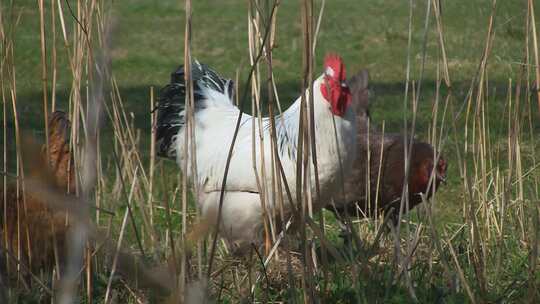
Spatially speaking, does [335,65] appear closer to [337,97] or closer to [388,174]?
[337,97]

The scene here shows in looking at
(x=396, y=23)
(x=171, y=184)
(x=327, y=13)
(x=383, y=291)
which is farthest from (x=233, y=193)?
(x=327, y=13)

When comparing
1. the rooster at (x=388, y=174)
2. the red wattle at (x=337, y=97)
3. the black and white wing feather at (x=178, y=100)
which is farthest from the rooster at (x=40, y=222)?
the rooster at (x=388, y=174)

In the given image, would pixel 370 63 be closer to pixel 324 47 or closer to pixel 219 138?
pixel 324 47

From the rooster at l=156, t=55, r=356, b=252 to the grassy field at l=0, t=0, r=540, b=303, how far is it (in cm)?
23

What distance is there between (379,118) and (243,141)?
4.18 meters

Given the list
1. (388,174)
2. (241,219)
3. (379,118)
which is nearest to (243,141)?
(241,219)

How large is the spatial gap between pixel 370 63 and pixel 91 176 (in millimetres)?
9694

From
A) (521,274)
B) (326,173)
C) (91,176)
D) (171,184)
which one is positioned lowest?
(171,184)

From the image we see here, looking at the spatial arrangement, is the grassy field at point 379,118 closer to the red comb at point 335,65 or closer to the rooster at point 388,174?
the rooster at point 388,174

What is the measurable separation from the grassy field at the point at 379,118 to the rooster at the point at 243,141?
227 millimetres

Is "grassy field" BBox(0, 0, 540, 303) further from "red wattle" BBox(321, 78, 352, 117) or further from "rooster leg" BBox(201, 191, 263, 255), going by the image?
"red wattle" BBox(321, 78, 352, 117)

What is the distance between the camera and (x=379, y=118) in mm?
7465

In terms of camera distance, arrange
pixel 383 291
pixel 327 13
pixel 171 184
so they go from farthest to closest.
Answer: pixel 327 13 < pixel 171 184 < pixel 383 291

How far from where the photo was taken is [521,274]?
2.58 metres
